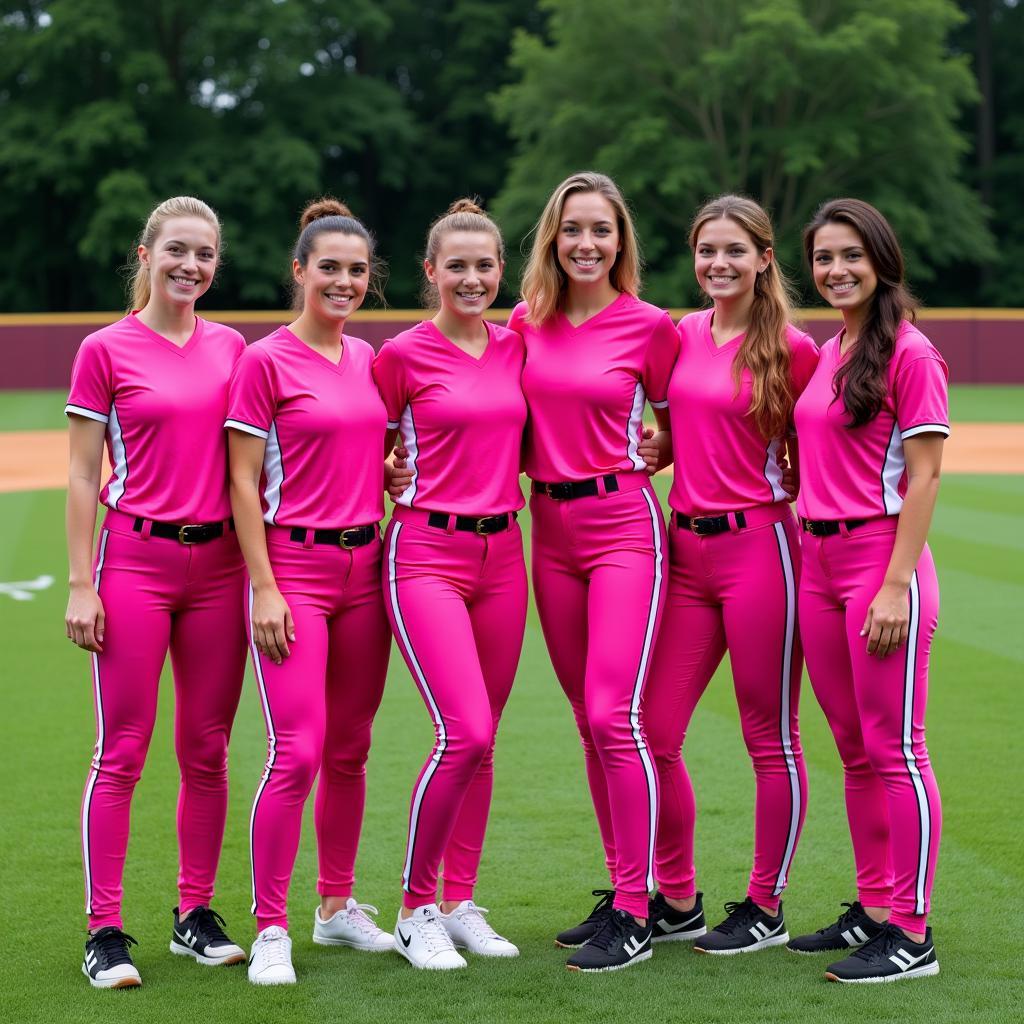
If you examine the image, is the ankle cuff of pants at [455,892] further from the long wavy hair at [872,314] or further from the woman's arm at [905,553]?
the long wavy hair at [872,314]

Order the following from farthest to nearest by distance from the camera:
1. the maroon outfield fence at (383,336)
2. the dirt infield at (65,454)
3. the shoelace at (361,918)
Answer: the maroon outfield fence at (383,336)
the dirt infield at (65,454)
the shoelace at (361,918)

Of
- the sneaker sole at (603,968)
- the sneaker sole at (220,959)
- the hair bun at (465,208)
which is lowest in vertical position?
the sneaker sole at (220,959)

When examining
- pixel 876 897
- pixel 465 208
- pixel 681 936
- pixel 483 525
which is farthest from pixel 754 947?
pixel 465 208

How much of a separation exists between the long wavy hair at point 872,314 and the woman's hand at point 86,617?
7.13 ft

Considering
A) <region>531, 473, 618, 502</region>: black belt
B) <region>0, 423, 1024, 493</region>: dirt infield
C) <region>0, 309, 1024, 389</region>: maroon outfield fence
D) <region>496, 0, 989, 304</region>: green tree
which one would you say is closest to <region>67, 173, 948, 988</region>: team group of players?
<region>531, 473, 618, 502</region>: black belt

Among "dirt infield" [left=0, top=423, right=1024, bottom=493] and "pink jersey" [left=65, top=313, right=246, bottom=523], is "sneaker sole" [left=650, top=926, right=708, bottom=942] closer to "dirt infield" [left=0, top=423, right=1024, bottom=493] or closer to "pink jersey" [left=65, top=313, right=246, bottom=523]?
"pink jersey" [left=65, top=313, right=246, bottom=523]

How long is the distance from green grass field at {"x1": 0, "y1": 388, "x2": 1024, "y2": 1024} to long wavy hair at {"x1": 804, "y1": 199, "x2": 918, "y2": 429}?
160 centimetres

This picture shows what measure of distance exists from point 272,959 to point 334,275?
1.96 meters

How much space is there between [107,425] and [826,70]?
36.6 meters

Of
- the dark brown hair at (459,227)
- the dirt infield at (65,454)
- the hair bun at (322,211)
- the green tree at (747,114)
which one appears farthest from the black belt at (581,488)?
the green tree at (747,114)

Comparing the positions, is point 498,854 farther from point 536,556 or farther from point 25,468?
point 25,468

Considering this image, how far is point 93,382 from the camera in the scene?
4.36 meters

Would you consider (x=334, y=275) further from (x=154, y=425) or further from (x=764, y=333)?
(x=764, y=333)

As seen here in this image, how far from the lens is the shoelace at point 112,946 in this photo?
4336 millimetres
